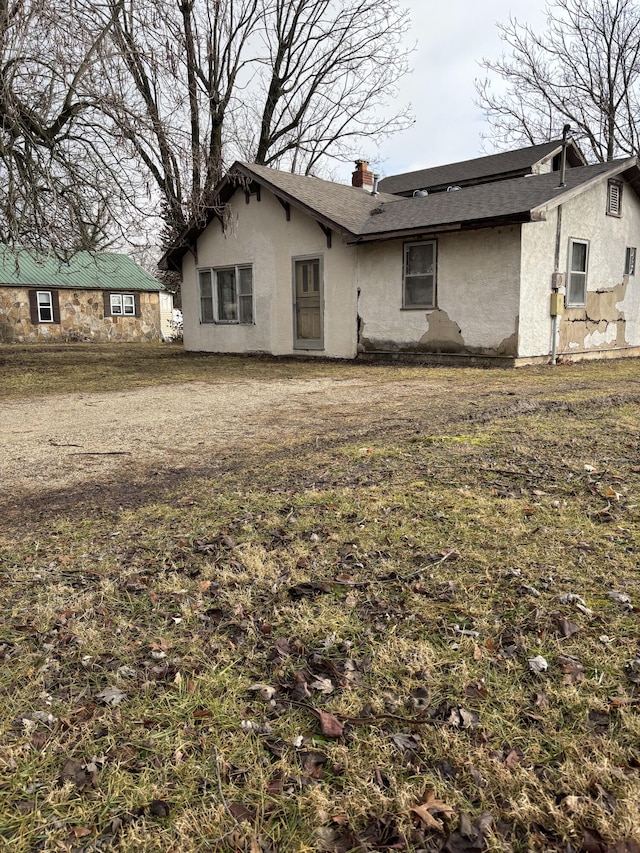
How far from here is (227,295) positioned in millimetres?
17031

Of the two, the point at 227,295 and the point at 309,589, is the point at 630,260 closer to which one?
the point at 227,295

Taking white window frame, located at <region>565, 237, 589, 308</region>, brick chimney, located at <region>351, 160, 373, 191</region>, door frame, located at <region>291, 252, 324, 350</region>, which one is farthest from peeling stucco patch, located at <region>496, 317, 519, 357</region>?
brick chimney, located at <region>351, 160, 373, 191</region>

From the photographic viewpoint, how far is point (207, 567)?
9.48ft

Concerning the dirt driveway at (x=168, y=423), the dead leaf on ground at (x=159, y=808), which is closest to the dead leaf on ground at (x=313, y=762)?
the dead leaf on ground at (x=159, y=808)

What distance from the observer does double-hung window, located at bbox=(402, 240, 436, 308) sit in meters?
12.6

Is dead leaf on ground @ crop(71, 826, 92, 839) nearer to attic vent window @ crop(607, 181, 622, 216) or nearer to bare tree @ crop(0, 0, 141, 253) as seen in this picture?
bare tree @ crop(0, 0, 141, 253)

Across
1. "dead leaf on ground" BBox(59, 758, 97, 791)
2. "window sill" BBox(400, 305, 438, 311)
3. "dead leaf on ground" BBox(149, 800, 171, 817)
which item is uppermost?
"window sill" BBox(400, 305, 438, 311)

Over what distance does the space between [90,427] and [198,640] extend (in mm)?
4661

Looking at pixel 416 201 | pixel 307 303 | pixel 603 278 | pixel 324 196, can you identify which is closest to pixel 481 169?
pixel 416 201

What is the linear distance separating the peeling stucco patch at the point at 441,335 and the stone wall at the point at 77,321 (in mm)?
21329

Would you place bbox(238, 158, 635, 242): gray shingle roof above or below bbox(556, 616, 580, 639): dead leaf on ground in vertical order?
above

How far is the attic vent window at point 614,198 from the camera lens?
1346cm

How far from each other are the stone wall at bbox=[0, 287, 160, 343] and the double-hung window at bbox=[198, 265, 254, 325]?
1381 centimetres

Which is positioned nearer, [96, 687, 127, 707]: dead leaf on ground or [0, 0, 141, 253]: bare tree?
[96, 687, 127, 707]: dead leaf on ground
